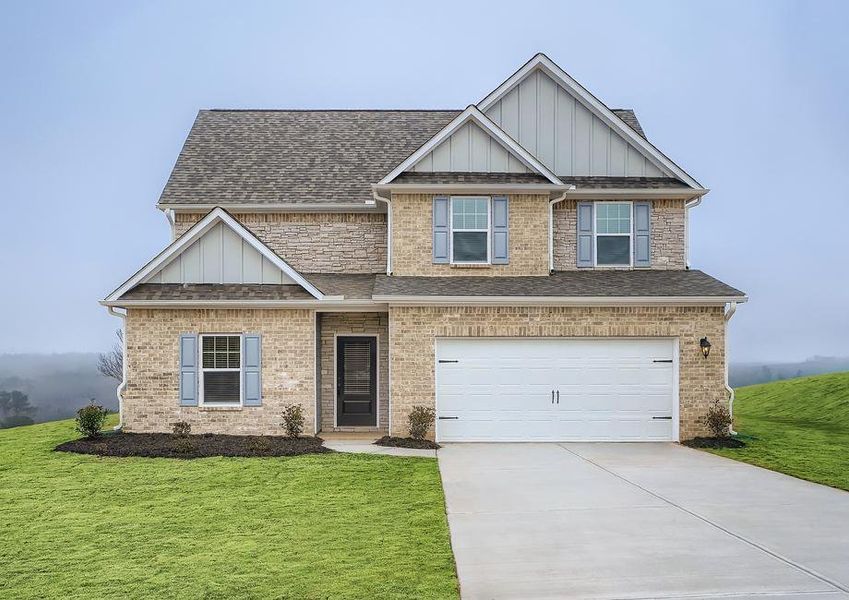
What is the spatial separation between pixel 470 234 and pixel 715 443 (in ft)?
23.5

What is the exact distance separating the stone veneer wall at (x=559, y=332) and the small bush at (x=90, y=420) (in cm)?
659

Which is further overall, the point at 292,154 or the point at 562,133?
the point at 292,154

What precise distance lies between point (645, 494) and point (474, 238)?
8277 mm

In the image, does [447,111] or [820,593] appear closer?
[820,593]

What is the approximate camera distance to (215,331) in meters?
16.7

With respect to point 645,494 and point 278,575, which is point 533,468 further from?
point 278,575

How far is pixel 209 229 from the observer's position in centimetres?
1691

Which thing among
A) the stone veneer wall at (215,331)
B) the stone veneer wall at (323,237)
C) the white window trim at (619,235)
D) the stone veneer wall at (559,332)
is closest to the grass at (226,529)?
the stone veneer wall at (215,331)

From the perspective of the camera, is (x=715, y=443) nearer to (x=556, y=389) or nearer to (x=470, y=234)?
(x=556, y=389)

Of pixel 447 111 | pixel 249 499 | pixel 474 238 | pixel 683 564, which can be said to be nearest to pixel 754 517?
pixel 683 564

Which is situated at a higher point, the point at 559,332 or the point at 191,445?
the point at 559,332

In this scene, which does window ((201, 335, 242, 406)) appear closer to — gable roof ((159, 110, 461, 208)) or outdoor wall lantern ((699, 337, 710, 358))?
gable roof ((159, 110, 461, 208))

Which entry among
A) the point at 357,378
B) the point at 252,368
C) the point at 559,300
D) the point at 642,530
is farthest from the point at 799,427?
the point at 252,368

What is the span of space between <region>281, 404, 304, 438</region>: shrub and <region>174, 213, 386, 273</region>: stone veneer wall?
14.6ft
